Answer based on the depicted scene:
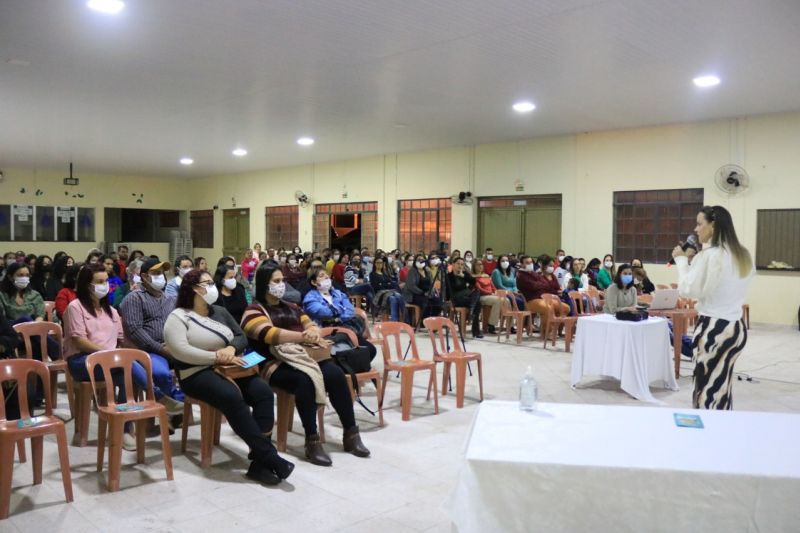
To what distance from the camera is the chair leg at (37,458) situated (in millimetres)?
3508

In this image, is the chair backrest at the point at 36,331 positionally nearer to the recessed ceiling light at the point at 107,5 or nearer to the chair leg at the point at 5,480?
the chair leg at the point at 5,480

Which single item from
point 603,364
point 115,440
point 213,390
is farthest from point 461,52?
point 115,440

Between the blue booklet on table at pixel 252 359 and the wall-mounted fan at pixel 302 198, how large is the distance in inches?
535

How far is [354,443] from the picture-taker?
4078 mm

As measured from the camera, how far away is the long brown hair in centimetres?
345

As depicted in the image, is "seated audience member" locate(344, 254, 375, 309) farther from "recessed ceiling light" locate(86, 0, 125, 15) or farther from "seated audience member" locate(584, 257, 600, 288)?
"recessed ceiling light" locate(86, 0, 125, 15)

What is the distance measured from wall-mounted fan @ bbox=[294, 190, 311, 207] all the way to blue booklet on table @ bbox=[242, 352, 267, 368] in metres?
13.6

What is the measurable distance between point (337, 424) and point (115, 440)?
1.65 meters

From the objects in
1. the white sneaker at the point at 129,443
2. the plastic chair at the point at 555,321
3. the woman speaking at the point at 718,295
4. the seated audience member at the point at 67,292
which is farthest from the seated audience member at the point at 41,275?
the woman speaking at the point at 718,295

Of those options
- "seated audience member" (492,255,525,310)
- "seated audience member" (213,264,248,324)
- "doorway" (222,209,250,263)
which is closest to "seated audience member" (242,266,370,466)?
"seated audience member" (213,264,248,324)

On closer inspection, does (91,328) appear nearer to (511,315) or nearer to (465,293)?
(511,315)

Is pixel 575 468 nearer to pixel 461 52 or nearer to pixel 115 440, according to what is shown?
pixel 115 440

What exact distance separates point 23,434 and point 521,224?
11.1 metres

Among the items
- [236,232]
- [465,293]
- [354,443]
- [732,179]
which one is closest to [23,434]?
[354,443]
